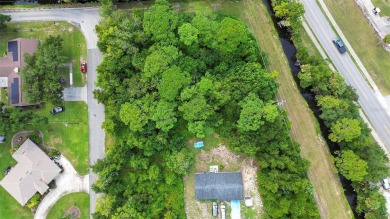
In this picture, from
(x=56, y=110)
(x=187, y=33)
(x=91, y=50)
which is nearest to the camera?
(x=187, y=33)

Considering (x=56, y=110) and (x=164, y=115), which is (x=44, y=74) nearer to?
(x=56, y=110)

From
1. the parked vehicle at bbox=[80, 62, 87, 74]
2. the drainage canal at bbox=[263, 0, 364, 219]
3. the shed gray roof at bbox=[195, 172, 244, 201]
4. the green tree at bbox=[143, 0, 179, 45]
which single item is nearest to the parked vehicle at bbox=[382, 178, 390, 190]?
the drainage canal at bbox=[263, 0, 364, 219]

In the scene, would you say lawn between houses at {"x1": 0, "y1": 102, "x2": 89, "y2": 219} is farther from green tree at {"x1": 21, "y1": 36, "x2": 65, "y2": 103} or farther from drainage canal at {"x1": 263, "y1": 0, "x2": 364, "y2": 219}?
drainage canal at {"x1": 263, "y1": 0, "x2": 364, "y2": 219}

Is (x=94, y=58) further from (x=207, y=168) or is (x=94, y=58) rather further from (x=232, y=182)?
(x=232, y=182)

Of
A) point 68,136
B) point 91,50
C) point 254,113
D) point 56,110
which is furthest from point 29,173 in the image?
point 254,113

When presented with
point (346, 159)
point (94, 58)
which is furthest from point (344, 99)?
point (94, 58)

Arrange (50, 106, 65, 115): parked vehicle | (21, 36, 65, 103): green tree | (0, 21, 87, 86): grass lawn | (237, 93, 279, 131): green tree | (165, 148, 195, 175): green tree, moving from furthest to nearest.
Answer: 1. (0, 21, 87, 86): grass lawn
2. (50, 106, 65, 115): parked vehicle
3. (165, 148, 195, 175): green tree
4. (21, 36, 65, 103): green tree
5. (237, 93, 279, 131): green tree
